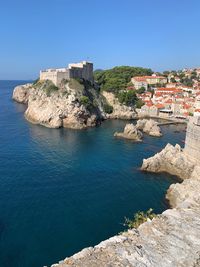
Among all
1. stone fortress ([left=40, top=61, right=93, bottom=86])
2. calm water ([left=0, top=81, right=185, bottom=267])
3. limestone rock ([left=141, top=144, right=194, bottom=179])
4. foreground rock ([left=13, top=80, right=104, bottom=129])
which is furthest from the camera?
stone fortress ([left=40, top=61, right=93, bottom=86])

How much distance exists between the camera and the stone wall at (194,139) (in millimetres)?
29969

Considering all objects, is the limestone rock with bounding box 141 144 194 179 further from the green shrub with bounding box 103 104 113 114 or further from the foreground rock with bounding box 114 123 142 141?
the green shrub with bounding box 103 104 113 114

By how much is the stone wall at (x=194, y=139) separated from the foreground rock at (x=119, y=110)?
3688 centimetres

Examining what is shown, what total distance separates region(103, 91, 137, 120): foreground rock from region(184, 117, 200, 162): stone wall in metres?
36.9

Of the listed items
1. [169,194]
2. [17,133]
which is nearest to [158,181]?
[169,194]

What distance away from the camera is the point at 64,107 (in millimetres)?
57781

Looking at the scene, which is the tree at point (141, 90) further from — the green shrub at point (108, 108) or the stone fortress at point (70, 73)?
the green shrub at point (108, 108)

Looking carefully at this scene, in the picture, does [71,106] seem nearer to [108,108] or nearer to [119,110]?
[108,108]

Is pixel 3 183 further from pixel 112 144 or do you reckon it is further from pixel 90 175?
pixel 112 144

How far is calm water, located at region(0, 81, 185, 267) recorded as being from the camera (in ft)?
62.5

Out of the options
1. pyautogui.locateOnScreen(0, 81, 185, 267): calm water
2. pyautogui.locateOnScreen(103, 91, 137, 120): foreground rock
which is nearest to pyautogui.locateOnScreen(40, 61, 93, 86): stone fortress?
pyautogui.locateOnScreen(103, 91, 137, 120): foreground rock

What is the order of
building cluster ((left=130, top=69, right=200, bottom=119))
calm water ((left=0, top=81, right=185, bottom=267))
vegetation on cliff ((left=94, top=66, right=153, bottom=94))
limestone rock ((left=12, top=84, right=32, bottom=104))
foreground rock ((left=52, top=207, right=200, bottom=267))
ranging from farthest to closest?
limestone rock ((left=12, top=84, right=32, bottom=104))
vegetation on cliff ((left=94, top=66, right=153, bottom=94))
building cluster ((left=130, top=69, right=200, bottom=119))
calm water ((left=0, top=81, right=185, bottom=267))
foreground rock ((left=52, top=207, right=200, bottom=267))

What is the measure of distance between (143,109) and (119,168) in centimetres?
3950

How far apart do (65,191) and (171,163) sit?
42.1 ft
